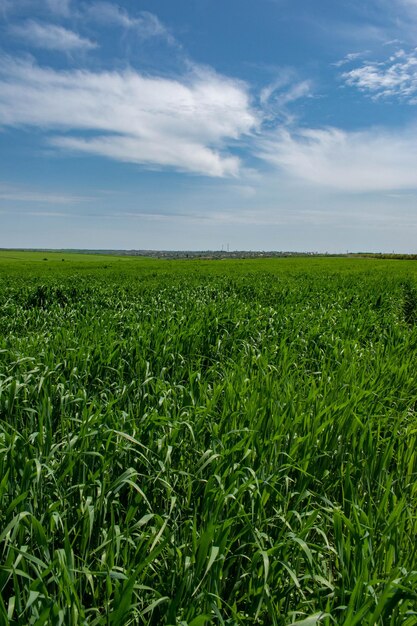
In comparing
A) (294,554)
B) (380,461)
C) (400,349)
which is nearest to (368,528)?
(294,554)

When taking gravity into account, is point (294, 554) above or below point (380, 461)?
below

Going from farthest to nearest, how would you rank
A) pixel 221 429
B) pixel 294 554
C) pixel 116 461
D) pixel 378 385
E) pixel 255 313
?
pixel 255 313 < pixel 378 385 < pixel 221 429 < pixel 116 461 < pixel 294 554

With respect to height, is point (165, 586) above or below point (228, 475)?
below

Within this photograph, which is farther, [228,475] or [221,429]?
[221,429]

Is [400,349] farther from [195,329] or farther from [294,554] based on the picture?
[294,554]

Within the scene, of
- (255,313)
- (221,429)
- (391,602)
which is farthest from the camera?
(255,313)

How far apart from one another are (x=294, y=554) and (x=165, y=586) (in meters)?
0.80

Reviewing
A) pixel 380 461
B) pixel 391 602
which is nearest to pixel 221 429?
pixel 380 461

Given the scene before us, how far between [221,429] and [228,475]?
0.80 metres

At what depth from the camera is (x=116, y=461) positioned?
10.6 ft

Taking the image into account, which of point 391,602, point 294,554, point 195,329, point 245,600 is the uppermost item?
point 195,329

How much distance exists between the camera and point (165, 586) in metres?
2.39

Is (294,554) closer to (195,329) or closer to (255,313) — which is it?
(195,329)

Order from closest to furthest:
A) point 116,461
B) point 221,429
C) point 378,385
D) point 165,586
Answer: point 165,586 → point 116,461 → point 221,429 → point 378,385
